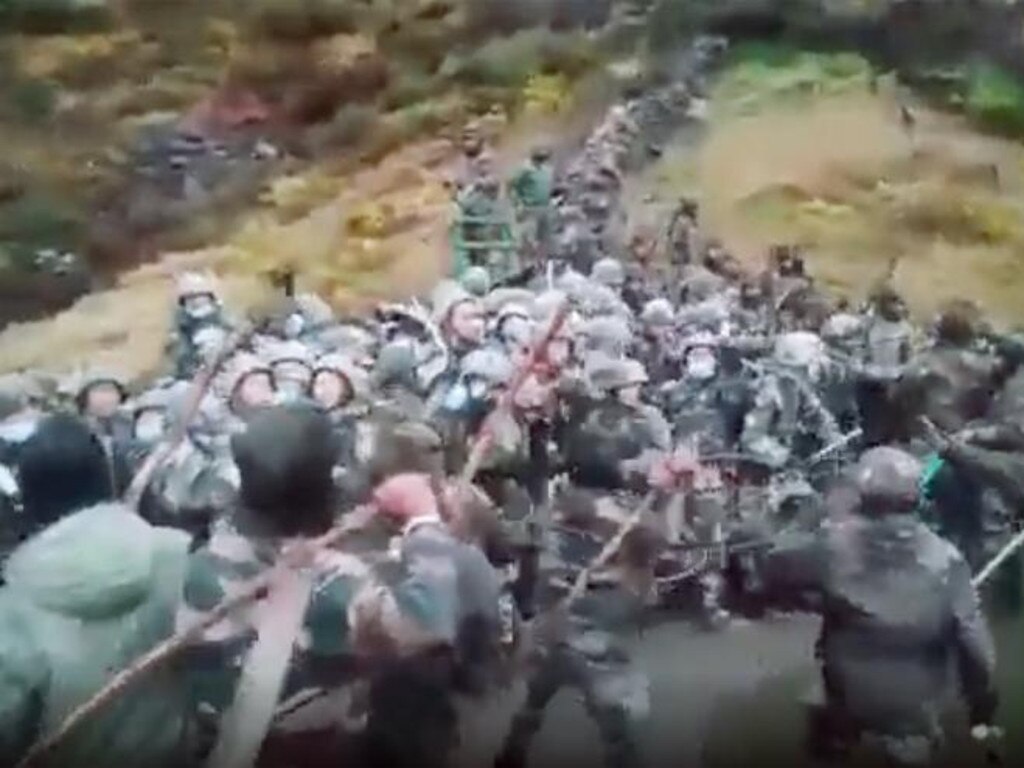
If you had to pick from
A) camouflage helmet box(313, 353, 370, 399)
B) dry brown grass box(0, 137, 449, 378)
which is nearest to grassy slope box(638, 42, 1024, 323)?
dry brown grass box(0, 137, 449, 378)

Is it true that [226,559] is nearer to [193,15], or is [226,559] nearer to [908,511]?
[193,15]

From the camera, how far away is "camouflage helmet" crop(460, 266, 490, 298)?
228 centimetres

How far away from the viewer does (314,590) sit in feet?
7.33

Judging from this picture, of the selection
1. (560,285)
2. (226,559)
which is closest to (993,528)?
(560,285)

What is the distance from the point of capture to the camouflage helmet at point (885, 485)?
2285mm

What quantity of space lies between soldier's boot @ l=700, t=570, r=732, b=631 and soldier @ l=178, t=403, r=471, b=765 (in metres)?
0.29

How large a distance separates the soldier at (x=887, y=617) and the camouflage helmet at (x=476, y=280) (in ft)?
1.49

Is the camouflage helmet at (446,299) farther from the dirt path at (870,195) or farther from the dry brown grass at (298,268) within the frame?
the dirt path at (870,195)

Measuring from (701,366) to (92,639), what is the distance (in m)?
0.76

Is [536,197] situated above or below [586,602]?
above

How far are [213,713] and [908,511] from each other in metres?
0.83

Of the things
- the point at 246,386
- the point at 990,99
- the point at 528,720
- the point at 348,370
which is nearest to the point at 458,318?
the point at 348,370

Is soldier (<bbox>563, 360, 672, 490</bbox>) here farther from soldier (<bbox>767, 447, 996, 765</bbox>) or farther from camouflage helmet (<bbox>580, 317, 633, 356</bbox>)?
soldier (<bbox>767, 447, 996, 765</bbox>)

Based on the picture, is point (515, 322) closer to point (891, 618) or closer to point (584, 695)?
point (584, 695)
